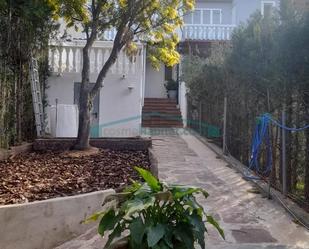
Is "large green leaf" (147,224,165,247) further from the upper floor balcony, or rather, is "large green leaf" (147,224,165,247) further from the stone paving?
the upper floor balcony

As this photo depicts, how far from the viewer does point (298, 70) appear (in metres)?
6.01

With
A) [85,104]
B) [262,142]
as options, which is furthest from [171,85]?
[262,142]

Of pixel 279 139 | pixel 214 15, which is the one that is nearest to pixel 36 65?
pixel 279 139

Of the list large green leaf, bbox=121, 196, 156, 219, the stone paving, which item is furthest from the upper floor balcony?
large green leaf, bbox=121, 196, 156, 219

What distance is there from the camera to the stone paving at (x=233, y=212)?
4.79 meters

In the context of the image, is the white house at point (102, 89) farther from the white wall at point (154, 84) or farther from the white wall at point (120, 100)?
the white wall at point (154, 84)

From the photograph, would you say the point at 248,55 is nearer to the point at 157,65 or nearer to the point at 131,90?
the point at 157,65

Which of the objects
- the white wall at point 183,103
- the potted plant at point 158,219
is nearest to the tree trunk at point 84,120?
the potted plant at point 158,219

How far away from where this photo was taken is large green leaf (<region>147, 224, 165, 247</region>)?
10.4 ft

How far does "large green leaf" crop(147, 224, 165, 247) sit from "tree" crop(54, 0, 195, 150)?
6062 millimetres

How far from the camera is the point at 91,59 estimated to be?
13141mm

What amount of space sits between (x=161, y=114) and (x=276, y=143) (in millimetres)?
13676

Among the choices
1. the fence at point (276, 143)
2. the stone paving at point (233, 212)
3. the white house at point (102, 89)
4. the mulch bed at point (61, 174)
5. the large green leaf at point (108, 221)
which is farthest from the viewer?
the white house at point (102, 89)

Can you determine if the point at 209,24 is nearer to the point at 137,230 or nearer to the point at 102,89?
the point at 102,89
